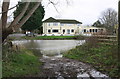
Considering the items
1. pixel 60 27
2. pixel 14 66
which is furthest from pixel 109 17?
pixel 14 66

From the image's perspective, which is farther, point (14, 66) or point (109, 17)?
point (109, 17)

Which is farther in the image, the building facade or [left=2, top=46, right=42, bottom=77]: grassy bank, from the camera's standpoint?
the building facade

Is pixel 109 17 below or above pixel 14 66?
above

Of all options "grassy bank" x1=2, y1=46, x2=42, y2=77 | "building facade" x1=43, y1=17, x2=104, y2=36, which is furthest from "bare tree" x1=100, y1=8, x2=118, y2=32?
"grassy bank" x1=2, y1=46, x2=42, y2=77

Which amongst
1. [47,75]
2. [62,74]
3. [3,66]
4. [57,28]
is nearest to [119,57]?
[62,74]

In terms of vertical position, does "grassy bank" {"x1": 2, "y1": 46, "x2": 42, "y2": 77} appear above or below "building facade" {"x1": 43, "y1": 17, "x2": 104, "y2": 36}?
below

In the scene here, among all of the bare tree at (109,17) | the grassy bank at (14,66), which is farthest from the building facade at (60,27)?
the grassy bank at (14,66)

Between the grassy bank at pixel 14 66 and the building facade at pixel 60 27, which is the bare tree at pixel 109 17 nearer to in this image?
the building facade at pixel 60 27

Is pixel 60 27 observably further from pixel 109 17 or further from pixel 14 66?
pixel 14 66

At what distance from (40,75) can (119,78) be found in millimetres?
2945

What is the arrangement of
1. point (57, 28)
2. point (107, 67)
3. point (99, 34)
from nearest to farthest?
point (107, 67), point (99, 34), point (57, 28)

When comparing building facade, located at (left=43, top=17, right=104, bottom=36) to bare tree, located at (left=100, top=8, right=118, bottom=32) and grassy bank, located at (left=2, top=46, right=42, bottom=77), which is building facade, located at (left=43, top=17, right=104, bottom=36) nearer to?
bare tree, located at (left=100, top=8, right=118, bottom=32)

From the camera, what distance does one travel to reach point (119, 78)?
6012mm

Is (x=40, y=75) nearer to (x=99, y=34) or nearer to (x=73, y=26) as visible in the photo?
(x=99, y=34)
